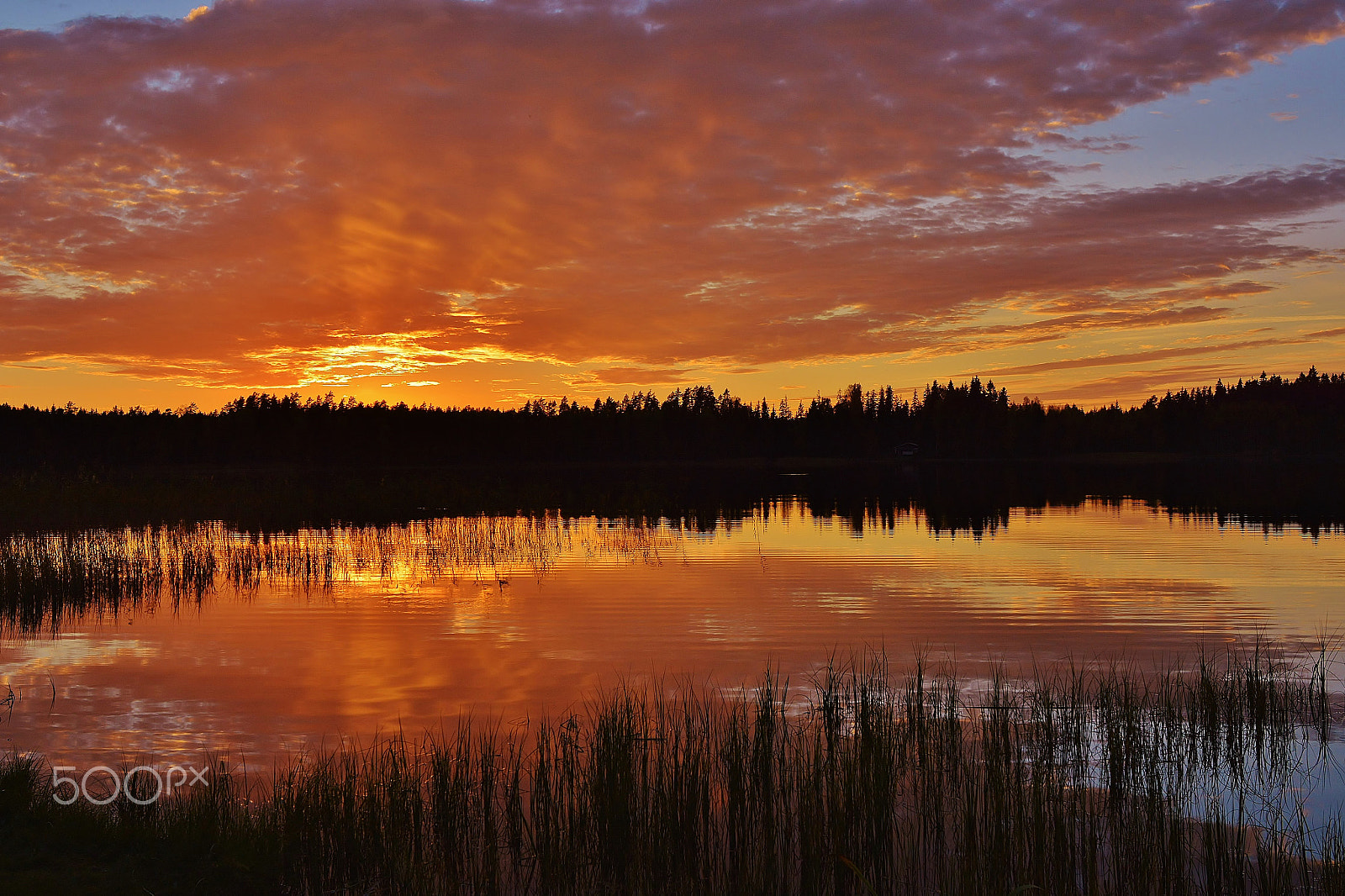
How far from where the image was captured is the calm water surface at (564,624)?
12.8 meters

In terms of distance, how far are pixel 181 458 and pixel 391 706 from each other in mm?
166867

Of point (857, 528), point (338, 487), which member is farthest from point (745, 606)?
point (338, 487)

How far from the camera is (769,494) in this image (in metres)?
70.2

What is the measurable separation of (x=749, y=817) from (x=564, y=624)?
11345 millimetres

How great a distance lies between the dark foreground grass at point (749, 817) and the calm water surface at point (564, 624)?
281 cm

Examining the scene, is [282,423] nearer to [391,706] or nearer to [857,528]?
[857,528]

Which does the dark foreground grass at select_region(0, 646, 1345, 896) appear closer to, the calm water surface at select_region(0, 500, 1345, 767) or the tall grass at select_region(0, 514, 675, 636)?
the calm water surface at select_region(0, 500, 1345, 767)

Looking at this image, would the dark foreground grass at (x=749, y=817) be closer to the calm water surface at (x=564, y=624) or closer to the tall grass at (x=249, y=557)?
the calm water surface at (x=564, y=624)

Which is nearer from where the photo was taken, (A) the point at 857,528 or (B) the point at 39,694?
(B) the point at 39,694

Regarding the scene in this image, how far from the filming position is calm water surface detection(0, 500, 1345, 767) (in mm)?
12836

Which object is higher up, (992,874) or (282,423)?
(282,423)

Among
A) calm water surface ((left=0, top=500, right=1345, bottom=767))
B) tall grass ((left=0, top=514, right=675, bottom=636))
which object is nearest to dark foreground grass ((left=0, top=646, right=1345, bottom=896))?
calm water surface ((left=0, top=500, right=1345, bottom=767))

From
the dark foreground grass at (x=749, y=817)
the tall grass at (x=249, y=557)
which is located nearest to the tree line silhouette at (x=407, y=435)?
the tall grass at (x=249, y=557)

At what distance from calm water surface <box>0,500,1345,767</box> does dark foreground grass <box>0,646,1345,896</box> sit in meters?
2.81
